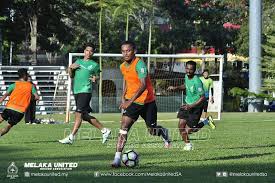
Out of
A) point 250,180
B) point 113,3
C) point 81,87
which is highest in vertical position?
point 113,3

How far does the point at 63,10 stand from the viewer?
5366 centimetres

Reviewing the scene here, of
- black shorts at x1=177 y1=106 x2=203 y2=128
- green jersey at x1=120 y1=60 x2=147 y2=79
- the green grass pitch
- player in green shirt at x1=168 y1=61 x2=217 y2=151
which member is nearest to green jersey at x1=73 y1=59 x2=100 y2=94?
the green grass pitch

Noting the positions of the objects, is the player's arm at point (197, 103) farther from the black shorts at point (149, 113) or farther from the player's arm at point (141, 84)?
the player's arm at point (141, 84)

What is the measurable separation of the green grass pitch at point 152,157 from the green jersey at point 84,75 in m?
1.12

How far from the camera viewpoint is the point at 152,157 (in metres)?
13.8

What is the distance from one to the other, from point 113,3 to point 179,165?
1311 inches

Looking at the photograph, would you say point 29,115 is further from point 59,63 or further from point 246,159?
point 59,63

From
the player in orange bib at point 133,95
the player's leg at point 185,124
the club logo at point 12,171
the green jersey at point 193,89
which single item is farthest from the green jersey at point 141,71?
the green jersey at point 193,89

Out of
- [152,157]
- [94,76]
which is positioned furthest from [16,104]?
[152,157]

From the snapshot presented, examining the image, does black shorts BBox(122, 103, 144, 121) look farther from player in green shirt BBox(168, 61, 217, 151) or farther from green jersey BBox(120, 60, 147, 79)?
player in green shirt BBox(168, 61, 217, 151)

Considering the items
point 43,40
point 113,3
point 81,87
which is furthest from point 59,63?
point 81,87

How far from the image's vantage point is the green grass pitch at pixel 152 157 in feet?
35.7

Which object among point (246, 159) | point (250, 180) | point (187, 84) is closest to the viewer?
point (250, 180)

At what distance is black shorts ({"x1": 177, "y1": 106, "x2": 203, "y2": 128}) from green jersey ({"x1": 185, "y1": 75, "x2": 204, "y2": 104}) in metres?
0.24
